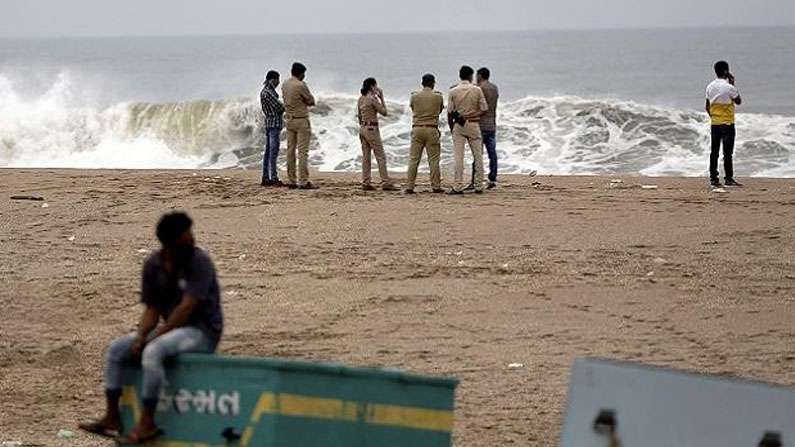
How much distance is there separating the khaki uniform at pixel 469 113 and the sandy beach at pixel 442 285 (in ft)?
2.02

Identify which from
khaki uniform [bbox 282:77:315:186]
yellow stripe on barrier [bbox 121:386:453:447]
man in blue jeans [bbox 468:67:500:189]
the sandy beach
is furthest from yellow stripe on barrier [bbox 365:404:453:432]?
khaki uniform [bbox 282:77:315:186]

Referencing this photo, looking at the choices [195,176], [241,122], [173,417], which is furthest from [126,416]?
[241,122]

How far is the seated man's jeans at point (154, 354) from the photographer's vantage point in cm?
667

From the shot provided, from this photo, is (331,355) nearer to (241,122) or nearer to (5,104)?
(241,122)

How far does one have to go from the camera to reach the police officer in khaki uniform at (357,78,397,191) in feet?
58.0

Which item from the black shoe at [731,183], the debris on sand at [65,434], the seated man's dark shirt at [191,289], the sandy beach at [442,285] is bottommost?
the debris on sand at [65,434]

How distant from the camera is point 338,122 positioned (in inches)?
1214

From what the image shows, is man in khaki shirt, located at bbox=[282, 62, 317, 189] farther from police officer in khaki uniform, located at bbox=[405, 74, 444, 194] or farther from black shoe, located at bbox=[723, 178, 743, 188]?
black shoe, located at bbox=[723, 178, 743, 188]

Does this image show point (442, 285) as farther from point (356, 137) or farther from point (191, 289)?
point (356, 137)

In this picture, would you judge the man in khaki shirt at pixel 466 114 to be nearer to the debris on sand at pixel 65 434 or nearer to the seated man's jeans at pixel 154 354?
the debris on sand at pixel 65 434

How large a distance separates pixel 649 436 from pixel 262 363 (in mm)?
1900

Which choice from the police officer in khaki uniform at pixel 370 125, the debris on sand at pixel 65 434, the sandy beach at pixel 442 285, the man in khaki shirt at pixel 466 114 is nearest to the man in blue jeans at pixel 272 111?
the sandy beach at pixel 442 285

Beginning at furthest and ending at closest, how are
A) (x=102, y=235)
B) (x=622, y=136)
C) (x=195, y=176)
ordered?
(x=622, y=136) < (x=195, y=176) < (x=102, y=235)

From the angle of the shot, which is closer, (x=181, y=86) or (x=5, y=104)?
(x=5, y=104)
